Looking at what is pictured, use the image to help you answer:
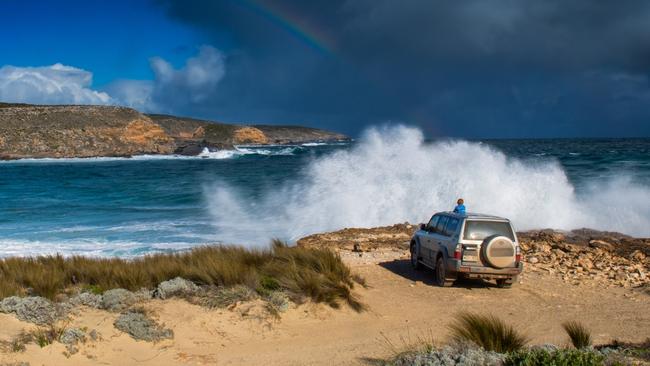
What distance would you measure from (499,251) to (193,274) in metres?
6.05

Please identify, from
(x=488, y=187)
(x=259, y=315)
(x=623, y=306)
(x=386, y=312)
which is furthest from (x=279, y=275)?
(x=488, y=187)

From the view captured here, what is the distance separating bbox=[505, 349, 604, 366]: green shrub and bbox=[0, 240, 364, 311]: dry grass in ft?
15.2

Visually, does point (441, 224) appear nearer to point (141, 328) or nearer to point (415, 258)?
point (415, 258)

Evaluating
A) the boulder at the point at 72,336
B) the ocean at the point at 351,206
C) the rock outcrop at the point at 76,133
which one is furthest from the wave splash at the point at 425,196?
the rock outcrop at the point at 76,133

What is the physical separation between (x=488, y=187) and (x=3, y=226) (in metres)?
21.6

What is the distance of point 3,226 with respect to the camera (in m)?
24.9

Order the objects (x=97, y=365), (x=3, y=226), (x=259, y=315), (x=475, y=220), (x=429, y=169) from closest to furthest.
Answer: (x=97, y=365)
(x=259, y=315)
(x=475, y=220)
(x=3, y=226)
(x=429, y=169)

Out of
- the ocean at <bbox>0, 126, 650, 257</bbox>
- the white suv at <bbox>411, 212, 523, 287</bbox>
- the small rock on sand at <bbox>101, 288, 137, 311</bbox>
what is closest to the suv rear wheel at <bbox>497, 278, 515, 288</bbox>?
the white suv at <bbox>411, 212, 523, 287</bbox>

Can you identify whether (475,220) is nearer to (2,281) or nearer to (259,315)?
(259,315)

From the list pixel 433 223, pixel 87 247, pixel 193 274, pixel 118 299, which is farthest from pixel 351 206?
pixel 118 299

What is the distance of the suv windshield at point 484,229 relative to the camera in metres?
11.8

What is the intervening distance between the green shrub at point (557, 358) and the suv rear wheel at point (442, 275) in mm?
6092

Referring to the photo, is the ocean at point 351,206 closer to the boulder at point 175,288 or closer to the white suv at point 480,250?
the boulder at point 175,288

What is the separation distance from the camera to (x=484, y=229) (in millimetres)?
11797
